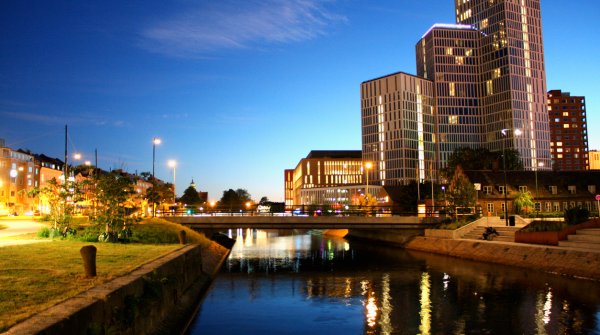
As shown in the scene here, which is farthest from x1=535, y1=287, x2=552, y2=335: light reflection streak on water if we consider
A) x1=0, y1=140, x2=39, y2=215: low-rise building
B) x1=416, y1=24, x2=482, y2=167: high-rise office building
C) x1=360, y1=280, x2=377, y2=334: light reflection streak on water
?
x1=416, y1=24, x2=482, y2=167: high-rise office building

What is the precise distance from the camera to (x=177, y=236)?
39000 millimetres

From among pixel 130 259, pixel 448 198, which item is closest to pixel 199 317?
pixel 130 259

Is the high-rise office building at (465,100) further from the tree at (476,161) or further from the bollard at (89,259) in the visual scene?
the bollard at (89,259)

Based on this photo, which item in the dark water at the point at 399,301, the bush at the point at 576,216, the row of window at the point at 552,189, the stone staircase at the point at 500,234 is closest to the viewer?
the dark water at the point at 399,301

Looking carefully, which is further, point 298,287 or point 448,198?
point 448,198

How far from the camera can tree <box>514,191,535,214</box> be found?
229 feet

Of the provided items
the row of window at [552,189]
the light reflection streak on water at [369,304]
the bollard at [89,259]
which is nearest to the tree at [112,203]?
the light reflection streak on water at [369,304]

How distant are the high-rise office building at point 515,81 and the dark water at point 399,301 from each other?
156558 millimetres

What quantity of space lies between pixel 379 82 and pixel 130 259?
175739 mm

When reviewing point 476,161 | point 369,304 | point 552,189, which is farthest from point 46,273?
point 476,161

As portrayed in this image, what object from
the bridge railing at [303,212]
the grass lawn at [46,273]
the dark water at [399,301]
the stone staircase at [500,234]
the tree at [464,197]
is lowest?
the dark water at [399,301]

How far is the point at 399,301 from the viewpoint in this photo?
1005 inches

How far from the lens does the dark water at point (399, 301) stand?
20.3 meters

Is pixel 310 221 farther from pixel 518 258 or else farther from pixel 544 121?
pixel 544 121
